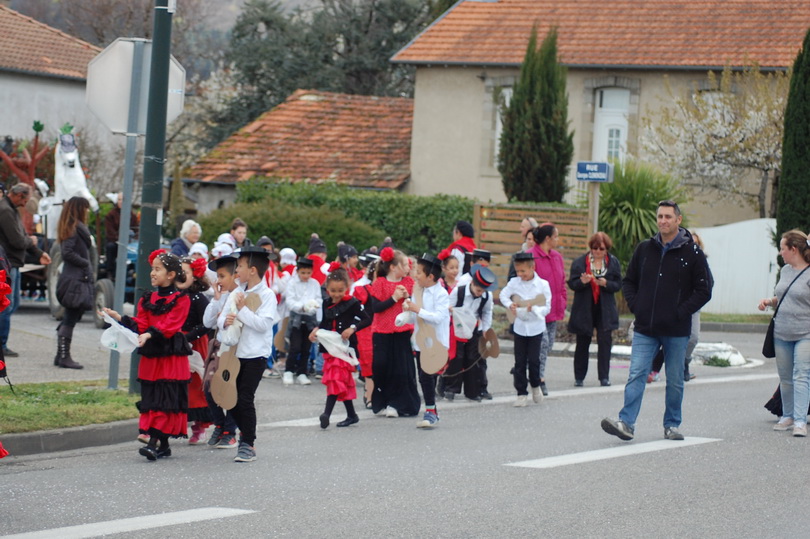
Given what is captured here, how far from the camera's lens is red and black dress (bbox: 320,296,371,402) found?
1162 cm

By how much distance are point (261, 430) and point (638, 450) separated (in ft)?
10.9

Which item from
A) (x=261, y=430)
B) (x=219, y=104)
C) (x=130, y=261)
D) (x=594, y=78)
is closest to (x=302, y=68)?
(x=219, y=104)

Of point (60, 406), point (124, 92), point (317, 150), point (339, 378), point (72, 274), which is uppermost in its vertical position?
point (317, 150)

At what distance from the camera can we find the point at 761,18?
1247 inches

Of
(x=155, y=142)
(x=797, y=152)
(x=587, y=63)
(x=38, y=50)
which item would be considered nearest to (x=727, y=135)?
(x=797, y=152)

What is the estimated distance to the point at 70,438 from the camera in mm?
10148

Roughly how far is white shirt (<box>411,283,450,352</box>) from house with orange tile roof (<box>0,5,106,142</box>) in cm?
2515

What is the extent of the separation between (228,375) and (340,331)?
2653 millimetres

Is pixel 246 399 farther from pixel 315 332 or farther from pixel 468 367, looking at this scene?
pixel 468 367

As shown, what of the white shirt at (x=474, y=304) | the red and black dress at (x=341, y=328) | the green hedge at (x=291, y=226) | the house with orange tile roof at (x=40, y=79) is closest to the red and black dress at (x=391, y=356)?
the red and black dress at (x=341, y=328)

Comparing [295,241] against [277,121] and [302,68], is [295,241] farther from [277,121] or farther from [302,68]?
[302,68]

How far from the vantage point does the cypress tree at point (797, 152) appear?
25391mm

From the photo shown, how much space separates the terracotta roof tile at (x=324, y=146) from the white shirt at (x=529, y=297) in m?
19.1

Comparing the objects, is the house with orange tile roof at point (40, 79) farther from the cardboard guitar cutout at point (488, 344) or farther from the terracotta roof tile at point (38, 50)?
the cardboard guitar cutout at point (488, 344)
